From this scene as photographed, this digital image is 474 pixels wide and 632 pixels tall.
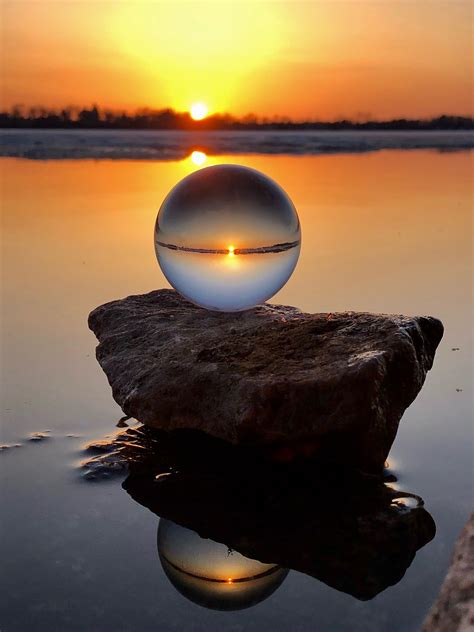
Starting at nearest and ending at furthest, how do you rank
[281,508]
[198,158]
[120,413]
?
1. [281,508]
2. [120,413]
3. [198,158]

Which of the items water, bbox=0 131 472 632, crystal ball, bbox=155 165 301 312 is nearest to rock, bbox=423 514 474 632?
water, bbox=0 131 472 632

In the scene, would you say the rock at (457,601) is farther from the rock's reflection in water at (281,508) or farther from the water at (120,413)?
the rock's reflection in water at (281,508)

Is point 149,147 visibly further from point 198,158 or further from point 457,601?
point 457,601

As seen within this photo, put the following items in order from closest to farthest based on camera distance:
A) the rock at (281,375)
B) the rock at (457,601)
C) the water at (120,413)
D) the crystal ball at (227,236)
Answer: the rock at (457,601) → the water at (120,413) → the rock at (281,375) → the crystal ball at (227,236)

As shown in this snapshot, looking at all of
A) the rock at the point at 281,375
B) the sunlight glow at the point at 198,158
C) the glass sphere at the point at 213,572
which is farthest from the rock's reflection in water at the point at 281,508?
the sunlight glow at the point at 198,158

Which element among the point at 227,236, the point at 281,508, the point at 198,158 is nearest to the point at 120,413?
the point at 227,236

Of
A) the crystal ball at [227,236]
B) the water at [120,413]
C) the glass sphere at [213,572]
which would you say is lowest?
the glass sphere at [213,572]
